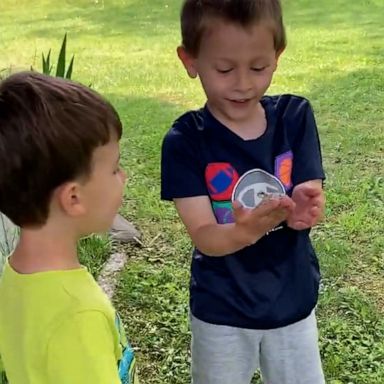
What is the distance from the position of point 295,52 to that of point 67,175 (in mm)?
7340

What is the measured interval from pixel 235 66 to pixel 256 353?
757 mm

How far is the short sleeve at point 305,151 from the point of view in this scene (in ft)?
6.99

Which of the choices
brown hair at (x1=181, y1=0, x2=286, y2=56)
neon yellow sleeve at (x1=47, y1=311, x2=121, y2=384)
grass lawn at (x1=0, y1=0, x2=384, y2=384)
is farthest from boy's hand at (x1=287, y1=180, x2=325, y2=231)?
grass lawn at (x1=0, y1=0, x2=384, y2=384)

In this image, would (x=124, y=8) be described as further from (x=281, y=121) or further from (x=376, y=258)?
(x=281, y=121)

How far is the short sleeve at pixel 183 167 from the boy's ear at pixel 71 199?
54 centimetres

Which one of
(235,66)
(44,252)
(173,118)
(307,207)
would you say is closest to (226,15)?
(235,66)

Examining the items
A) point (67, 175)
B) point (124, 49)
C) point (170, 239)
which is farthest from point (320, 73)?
point (67, 175)

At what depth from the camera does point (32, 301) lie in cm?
156

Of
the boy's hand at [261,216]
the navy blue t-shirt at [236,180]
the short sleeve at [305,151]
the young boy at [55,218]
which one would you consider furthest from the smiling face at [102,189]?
the short sleeve at [305,151]

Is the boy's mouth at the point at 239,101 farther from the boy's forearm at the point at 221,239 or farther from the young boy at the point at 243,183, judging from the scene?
the boy's forearm at the point at 221,239

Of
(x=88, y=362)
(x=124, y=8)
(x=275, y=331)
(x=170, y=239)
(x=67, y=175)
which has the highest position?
(x=67, y=175)

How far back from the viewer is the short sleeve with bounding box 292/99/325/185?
213 cm

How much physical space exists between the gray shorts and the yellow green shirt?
61 cm

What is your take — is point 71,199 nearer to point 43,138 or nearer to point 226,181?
point 43,138
